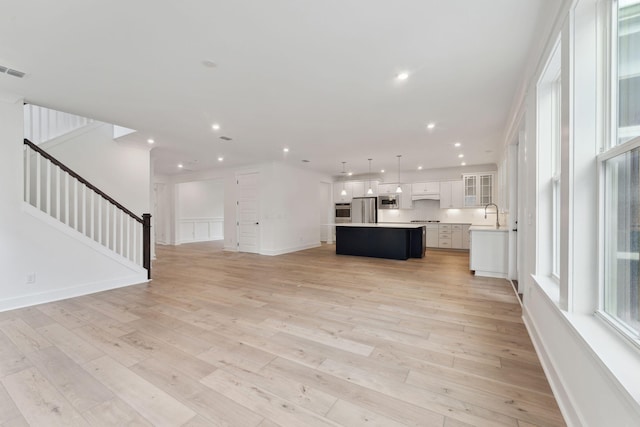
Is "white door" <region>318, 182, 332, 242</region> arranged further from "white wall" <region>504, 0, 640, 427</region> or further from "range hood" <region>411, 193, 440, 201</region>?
"white wall" <region>504, 0, 640, 427</region>

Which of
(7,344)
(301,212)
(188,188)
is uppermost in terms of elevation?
(188,188)

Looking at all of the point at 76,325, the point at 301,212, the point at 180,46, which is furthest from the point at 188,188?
the point at 180,46

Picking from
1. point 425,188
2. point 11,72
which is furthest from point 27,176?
point 425,188

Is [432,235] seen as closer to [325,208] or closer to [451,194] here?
[451,194]

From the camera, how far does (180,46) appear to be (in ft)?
7.67

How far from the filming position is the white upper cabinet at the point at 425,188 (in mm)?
8484

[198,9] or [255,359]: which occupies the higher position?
[198,9]

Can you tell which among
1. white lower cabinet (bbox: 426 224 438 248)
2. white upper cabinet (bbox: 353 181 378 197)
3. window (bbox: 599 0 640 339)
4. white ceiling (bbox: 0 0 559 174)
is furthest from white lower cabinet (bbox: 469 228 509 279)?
white upper cabinet (bbox: 353 181 378 197)

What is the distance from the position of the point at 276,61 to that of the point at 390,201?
7.21 meters

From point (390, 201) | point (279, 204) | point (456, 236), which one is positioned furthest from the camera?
point (390, 201)

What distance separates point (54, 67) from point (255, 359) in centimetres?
345

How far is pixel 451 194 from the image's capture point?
8281 mm

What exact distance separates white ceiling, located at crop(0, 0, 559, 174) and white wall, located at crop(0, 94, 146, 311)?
53 centimetres

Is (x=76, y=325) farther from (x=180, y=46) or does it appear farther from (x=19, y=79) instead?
(x=180, y=46)
